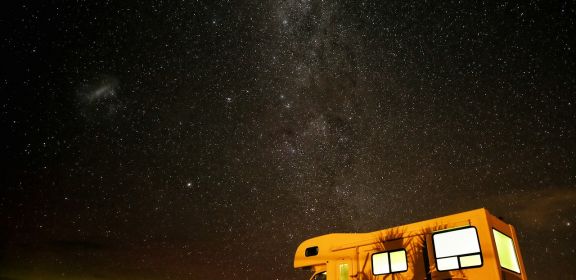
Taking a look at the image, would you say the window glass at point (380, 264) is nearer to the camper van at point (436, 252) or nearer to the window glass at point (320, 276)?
the camper van at point (436, 252)

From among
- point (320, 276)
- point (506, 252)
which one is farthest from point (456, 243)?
point (320, 276)

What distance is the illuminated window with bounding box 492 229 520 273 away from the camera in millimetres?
6699

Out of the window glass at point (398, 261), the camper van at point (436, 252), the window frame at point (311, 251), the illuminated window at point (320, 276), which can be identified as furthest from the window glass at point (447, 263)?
the window frame at point (311, 251)

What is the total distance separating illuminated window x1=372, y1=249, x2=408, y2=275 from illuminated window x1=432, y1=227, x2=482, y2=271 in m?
0.77

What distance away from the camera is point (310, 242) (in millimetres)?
9711

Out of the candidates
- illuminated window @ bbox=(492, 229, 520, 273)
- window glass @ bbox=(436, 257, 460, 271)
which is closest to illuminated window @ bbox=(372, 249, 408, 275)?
window glass @ bbox=(436, 257, 460, 271)

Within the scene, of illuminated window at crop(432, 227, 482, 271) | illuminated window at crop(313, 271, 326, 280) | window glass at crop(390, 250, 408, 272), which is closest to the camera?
illuminated window at crop(432, 227, 482, 271)

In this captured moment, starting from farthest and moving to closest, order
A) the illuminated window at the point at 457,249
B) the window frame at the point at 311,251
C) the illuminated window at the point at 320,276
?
the window frame at the point at 311,251
the illuminated window at the point at 320,276
the illuminated window at the point at 457,249

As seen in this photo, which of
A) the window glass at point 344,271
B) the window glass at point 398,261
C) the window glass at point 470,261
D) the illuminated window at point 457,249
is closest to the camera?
the window glass at point 470,261

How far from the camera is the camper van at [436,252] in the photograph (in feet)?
21.1

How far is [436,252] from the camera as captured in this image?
22.7 feet

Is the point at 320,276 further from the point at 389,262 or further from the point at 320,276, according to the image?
the point at 389,262

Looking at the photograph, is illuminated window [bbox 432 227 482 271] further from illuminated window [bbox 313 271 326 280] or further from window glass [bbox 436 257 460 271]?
illuminated window [bbox 313 271 326 280]

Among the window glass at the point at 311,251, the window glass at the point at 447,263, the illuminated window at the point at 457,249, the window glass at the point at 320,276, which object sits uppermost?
the window glass at the point at 311,251
